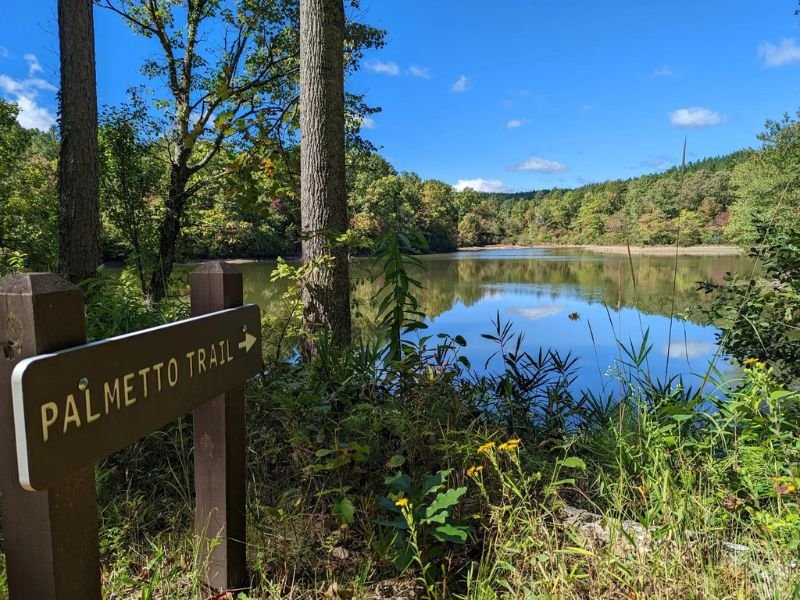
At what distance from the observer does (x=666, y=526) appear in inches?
46.6

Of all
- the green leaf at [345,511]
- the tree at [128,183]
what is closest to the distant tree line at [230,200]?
the tree at [128,183]

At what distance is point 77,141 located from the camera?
327 cm

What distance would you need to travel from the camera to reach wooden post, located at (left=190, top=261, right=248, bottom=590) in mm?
1129

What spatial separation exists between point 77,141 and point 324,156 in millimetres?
1702

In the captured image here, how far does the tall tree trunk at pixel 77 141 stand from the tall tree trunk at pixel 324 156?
1.52 m

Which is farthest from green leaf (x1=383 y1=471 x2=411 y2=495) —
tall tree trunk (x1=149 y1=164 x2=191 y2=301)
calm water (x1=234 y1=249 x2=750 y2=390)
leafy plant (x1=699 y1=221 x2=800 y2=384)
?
tall tree trunk (x1=149 y1=164 x2=191 y2=301)

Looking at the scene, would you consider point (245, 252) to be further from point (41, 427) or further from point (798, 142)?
point (41, 427)

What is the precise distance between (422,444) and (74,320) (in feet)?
4.16

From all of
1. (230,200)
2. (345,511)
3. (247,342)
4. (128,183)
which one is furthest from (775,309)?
(128,183)

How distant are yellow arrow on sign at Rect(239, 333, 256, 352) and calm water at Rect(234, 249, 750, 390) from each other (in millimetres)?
1175

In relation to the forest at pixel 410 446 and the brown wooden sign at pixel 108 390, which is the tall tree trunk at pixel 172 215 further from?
the brown wooden sign at pixel 108 390

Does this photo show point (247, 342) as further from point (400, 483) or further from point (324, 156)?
point (324, 156)

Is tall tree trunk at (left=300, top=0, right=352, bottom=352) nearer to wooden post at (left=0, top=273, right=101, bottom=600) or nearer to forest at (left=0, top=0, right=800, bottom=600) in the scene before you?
forest at (left=0, top=0, right=800, bottom=600)

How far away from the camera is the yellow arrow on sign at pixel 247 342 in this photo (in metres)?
1.17
